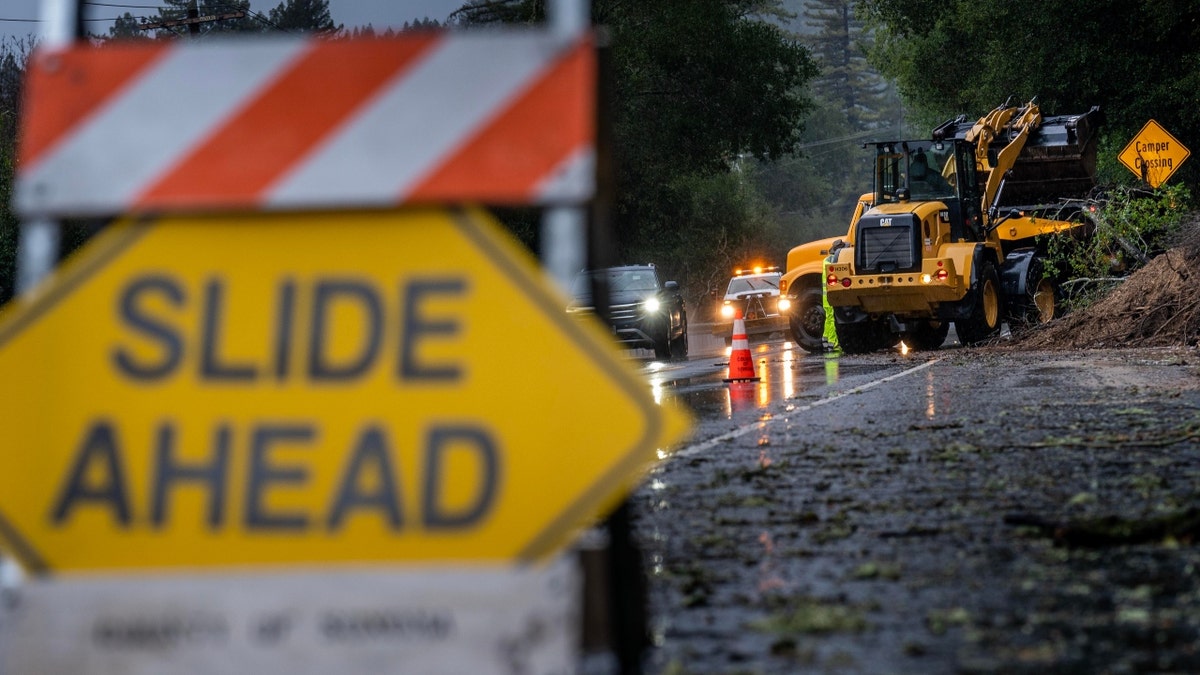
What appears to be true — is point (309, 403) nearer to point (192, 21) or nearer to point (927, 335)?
point (927, 335)

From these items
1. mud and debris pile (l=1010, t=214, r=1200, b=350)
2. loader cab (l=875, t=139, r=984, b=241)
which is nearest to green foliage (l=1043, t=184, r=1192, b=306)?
mud and debris pile (l=1010, t=214, r=1200, b=350)

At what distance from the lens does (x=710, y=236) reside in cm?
6781

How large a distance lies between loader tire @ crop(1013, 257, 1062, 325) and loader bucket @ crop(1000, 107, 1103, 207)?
2084mm

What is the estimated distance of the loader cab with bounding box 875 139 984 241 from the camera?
25438 millimetres

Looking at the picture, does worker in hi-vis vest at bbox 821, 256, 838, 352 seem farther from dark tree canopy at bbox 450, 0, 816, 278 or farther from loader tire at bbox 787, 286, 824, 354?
dark tree canopy at bbox 450, 0, 816, 278

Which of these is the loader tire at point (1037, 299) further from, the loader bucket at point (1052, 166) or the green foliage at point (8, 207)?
the green foliage at point (8, 207)

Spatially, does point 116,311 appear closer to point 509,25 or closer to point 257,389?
point 257,389

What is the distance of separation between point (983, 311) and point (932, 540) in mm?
19461

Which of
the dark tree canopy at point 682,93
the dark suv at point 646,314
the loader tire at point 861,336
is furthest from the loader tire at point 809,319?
the dark tree canopy at point 682,93

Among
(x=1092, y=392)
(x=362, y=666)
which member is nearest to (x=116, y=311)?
(x=362, y=666)

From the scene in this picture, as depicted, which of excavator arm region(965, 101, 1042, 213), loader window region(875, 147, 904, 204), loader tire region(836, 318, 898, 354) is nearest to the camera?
loader window region(875, 147, 904, 204)

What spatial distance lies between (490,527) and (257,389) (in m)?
0.54

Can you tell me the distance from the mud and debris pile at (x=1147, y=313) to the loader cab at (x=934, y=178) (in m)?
2.27

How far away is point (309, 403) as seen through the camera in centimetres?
321
